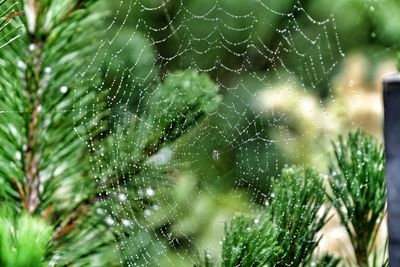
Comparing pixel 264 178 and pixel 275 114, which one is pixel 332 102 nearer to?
pixel 275 114

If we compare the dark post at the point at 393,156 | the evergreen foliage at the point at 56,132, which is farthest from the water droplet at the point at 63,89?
the dark post at the point at 393,156

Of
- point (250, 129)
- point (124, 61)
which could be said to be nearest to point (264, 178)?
point (250, 129)

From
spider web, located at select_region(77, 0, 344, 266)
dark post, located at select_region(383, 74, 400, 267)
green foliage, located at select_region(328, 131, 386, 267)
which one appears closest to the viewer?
dark post, located at select_region(383, 74, 400, 267)

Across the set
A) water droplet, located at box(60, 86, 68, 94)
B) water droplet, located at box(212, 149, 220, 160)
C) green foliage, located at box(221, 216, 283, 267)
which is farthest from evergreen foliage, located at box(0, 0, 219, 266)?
water droplet, located at box(212, 149, 220, 160)

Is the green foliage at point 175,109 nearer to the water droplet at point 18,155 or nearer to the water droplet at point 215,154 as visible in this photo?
the water droplet at point 18,155

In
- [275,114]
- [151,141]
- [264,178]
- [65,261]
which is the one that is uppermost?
[275,114]

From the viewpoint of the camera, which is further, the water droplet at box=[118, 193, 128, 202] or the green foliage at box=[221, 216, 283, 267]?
the water droplet at box=[118, 193, 128, 202]

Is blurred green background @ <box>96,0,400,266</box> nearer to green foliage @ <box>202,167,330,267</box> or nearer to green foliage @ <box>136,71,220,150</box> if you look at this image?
green foliage @ <box>136,71,220,150</box>
